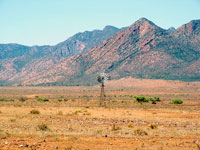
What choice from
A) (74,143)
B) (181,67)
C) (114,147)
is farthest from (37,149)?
(181,67)

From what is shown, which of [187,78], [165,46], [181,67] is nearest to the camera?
[187,78]

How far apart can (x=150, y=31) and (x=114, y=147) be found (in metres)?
168

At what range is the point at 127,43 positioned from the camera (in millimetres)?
177250

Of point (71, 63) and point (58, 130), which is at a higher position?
point (71, 63)

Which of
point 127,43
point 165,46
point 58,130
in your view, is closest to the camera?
point 58,130

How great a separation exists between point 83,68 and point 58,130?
500ft

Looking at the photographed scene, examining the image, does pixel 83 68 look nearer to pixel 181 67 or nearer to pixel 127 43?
pixel 127 43

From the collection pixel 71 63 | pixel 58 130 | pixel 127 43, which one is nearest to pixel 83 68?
pixel 71 63

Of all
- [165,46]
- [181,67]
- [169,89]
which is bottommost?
[169,89]

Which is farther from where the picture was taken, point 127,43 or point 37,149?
point 127,43

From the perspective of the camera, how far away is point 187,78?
449 feet

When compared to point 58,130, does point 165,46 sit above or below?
above

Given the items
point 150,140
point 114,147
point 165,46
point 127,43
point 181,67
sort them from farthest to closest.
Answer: point 127,43 < point 165,46 < point 181,67 < point 150,140 < point 114,147

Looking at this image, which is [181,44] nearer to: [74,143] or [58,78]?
[58,78]
